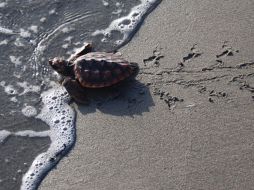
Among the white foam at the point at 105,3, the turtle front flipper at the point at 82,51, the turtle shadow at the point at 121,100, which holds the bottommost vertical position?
the turtle shadow at the point at 121,100

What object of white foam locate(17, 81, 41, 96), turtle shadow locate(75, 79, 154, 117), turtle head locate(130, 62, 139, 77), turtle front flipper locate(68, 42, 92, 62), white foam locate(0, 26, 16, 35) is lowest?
turtle shadow locate(75, 79, 154, 117)

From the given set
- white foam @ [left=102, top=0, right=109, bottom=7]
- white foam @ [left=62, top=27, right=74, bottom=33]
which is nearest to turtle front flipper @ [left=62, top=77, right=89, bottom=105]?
white foam @ [left=62, top=27, right=74, bottom=33]

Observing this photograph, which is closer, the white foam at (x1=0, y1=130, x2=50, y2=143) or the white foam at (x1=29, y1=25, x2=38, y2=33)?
the white foam at (x1=0, y1=130, x2=50, y2=143)

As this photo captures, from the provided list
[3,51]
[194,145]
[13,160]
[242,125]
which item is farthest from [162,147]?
[3,51]

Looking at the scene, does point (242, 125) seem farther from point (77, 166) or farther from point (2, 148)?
point (2, 148)

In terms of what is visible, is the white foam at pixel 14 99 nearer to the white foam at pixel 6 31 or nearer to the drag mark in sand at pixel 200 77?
the white foam at pixel 6 31

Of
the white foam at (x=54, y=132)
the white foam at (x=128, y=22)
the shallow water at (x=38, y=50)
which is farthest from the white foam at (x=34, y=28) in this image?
the white foam at (x=54, y=132)

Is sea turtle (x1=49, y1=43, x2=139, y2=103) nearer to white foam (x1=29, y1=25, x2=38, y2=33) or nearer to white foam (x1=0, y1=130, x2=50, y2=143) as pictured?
white foam (x1=0, y1=130, x2=50, y2=143)
